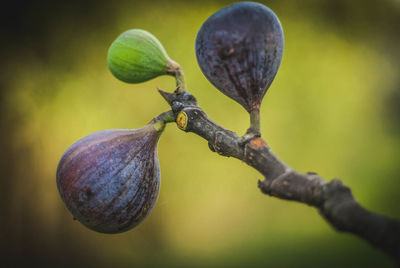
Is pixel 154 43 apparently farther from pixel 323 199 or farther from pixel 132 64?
pixel 323 199

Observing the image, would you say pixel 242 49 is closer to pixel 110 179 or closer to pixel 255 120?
pixel 255 120

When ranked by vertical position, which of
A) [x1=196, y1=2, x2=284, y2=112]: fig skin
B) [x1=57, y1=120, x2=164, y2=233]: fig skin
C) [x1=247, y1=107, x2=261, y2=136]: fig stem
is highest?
[x1=196, y1=2, x2=284, y2=112]: fig skin

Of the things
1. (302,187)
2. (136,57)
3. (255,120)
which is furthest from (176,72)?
(302,187)

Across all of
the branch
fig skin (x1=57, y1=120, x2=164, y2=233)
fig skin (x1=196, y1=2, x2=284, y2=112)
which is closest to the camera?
the branch

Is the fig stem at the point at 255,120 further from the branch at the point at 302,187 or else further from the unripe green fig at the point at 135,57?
the unripe green fig at the point at 135,57

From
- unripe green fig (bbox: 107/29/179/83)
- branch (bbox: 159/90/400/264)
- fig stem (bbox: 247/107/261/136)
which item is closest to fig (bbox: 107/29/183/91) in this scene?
unripe green fig (bbox: 107/29/179/83)

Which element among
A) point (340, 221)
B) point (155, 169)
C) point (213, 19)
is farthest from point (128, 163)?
point (340, 221)

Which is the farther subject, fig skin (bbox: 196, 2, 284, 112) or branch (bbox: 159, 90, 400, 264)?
fig skin (bbox: 196, 2, 284, 112)

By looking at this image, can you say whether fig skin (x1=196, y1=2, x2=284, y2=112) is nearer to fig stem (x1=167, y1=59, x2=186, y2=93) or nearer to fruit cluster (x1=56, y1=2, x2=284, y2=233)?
fruit cluster (x1=56, y1=2, x2=284, y2=233)
